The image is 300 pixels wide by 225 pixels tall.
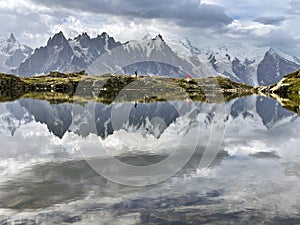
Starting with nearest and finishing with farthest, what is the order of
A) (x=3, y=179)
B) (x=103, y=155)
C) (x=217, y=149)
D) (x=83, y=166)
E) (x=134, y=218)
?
(x=134, y=218) < (x=3, y=179) < (x=83, y=166) < (x=103, y=155) < (x=217, y=149)

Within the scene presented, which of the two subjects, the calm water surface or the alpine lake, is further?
the alpine lake

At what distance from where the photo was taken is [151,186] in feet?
115

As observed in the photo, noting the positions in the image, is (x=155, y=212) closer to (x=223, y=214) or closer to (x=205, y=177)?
(x=223, y=214)

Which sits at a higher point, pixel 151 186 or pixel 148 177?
pixel 148 177

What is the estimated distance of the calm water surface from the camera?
27719 millimetres

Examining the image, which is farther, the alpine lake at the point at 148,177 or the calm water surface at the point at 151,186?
the alpine lake at the point at 148,177

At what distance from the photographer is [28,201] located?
30594 mm

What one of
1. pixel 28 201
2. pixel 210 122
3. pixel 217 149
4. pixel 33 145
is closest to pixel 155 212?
pixel 28 201

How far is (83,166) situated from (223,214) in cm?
2100

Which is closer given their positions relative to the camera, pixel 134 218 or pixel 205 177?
pixel 134 218

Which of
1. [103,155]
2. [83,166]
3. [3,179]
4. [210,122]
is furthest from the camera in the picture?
[210,122]

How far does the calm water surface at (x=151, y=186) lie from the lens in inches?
1091

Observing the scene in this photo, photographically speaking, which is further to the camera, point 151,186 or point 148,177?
point 148,177

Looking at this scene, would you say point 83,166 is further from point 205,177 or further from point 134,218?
point 134,218
